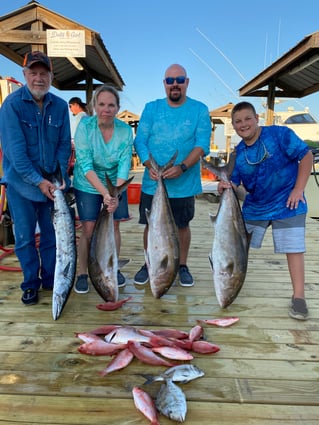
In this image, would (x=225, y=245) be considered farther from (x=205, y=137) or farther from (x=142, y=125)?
(x=142, y=125)

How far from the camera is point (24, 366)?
2.05 metres

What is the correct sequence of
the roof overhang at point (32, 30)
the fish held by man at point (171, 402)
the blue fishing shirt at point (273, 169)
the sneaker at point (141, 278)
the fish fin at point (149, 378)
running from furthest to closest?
the roof overhang at point (32, 30), the sneaker at point (141, 278), the blue fishing shirt at point (273, 169), the fish fin at point (149, 378), the fish held by man at point (171, 402)

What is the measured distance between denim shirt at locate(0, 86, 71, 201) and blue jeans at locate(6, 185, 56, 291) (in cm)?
12

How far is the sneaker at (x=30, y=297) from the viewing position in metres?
→ 2.88

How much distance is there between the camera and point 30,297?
2.89 meters

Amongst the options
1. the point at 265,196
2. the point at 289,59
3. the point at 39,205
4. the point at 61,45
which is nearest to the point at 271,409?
the point at 265,196

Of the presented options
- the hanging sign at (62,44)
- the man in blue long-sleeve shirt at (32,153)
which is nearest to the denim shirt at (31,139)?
the man in blue long-sleeve shirt at (32,153)

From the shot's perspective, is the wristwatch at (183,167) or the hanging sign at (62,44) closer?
the wristwatch at (183,167)

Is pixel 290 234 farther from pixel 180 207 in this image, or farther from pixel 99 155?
pixel 99 155

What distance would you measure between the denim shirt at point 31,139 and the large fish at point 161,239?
34.1 inches

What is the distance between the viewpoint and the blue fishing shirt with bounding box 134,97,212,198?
310 centimetres

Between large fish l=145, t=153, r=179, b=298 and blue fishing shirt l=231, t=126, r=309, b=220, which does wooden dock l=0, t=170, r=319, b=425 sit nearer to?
large fish l=145, t=153, r=179, b=298

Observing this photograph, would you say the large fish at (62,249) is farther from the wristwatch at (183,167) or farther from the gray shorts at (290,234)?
the gray shorts at (290,234)

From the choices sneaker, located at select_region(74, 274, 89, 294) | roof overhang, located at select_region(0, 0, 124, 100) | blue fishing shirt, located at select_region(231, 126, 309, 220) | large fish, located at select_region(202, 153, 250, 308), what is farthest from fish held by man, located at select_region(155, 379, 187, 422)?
roof overhang, located at select_region(0, 0, 124, 100)
